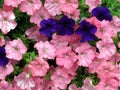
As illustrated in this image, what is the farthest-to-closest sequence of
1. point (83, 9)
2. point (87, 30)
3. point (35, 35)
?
point (83, 9) < point (35, 35) < point (87, 30)

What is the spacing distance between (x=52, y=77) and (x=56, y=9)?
46 centimetres

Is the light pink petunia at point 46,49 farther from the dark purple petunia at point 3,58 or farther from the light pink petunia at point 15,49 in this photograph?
the dark purple petunia at point 3,58

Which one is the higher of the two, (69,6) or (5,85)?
(69,6)

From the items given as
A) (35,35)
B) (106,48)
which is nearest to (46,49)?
(35,35)

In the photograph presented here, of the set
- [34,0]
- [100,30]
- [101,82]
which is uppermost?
[34,0]

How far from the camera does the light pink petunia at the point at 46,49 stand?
8.86ft

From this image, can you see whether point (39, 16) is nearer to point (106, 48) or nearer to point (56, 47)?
point (56, 47)

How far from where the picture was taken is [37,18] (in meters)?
2.87

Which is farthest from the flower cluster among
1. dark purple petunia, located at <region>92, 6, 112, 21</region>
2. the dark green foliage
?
the dark green foliage

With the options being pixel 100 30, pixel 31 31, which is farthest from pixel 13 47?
pixel 100 30

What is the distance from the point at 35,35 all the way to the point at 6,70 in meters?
0.34

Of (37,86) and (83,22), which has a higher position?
(83,22)

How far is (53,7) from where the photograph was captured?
287cm

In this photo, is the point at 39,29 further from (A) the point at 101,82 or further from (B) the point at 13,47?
(A) the point at 101,82
